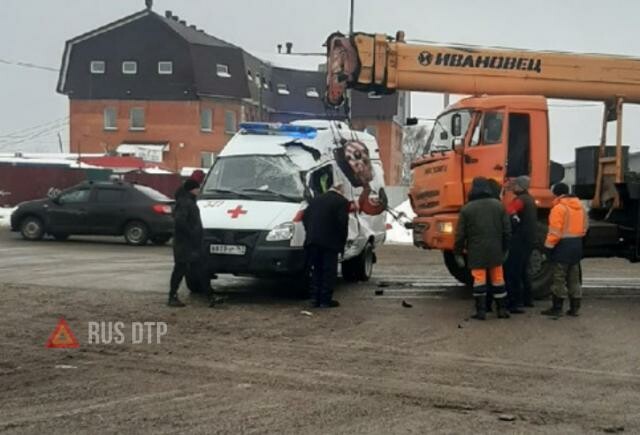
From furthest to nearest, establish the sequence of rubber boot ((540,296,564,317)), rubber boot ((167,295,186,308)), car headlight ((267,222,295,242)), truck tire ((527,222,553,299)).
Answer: truck tire ((527,222,553,299)) < car headlight ((267,222,295,242)) < rubber boot ((167,295,186,308)) < rubber boot ((540,296,564,317))

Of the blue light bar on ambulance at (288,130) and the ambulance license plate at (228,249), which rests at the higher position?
the blue light bar on ambulance at (288,130)

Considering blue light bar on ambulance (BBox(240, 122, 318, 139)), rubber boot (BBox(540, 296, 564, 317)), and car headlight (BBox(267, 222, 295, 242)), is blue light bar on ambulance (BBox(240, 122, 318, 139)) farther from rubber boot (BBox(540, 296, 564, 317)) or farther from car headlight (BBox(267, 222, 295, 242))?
rubber boot (BBox(540, 296, 564, 317))

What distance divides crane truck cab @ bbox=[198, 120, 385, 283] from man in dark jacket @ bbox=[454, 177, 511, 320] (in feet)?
8.15

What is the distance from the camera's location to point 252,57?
212ft

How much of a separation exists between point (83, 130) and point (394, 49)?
168ft

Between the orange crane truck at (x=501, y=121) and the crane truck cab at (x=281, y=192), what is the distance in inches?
41.4

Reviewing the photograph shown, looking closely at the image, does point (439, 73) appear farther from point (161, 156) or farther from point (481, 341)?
point (161, 156)

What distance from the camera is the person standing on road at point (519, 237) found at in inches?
468

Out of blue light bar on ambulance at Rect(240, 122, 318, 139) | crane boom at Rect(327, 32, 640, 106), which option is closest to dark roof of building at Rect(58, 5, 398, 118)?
blue light bar on ambulance at Rect(240, 122, 318, 139)

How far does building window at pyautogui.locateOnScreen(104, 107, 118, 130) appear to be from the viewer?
202 ft

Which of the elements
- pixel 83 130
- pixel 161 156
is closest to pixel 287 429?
pixel 161 156

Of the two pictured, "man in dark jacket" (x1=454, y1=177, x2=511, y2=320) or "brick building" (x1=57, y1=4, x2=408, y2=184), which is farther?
"brick building" (x1=57, y1=4, x2=408, y2=184)
